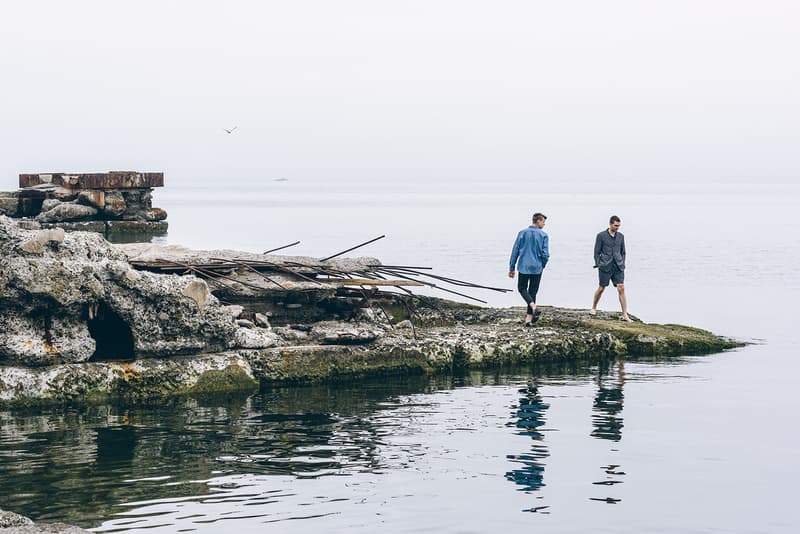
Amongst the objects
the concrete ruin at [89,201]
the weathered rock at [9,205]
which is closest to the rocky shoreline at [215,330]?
the concrete ruin at [89,201]

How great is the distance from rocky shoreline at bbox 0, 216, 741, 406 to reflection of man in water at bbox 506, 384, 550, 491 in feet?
7.60

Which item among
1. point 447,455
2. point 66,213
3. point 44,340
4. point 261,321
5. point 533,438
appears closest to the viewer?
point 447,455

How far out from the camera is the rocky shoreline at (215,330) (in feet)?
46.7

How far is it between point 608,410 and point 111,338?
733cm

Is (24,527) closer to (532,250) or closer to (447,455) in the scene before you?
(447,455)

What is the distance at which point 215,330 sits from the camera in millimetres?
15242

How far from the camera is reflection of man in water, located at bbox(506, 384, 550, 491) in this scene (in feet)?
35.6

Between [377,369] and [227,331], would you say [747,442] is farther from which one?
[227,331]

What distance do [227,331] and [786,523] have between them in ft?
28.0

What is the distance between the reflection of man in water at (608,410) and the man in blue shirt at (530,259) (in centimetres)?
207

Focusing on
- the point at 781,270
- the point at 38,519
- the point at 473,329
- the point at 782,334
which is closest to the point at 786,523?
the point at 38,519

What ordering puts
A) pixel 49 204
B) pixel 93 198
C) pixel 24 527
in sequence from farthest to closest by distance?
pixel 93 198 → pixel 49 204 → pixel 24 527

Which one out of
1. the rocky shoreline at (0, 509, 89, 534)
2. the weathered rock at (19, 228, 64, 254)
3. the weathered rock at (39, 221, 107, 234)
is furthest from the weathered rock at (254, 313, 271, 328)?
the weathered rock at (39, 221, 107, 234)

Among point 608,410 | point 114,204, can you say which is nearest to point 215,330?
point 608,410
